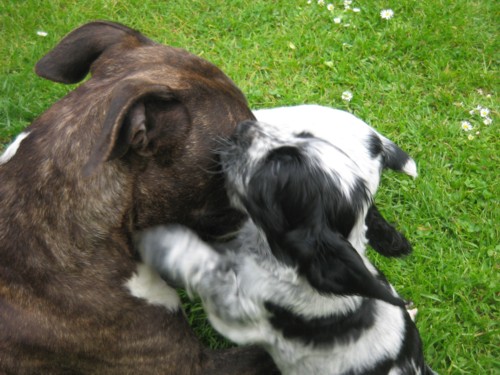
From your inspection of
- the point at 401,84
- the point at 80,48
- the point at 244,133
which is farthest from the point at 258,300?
the point at 401,84

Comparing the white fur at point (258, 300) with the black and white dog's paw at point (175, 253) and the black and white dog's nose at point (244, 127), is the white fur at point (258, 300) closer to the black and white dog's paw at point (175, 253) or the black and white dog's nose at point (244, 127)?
the black and white dog's paw at point (175, 253)

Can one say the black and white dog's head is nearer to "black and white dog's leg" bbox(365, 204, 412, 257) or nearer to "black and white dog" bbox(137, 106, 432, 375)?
"black and white dog" bbox(137, 106, 432, 375)

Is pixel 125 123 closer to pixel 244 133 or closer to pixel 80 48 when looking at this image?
pixel 244 133

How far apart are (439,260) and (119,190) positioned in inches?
95.7

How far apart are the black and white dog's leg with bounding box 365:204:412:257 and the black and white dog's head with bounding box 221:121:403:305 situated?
0.41 meters

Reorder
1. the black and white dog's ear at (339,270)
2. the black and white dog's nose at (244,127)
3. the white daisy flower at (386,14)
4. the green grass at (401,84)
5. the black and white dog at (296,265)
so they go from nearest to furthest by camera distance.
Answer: the black and white dog's ear at (339,270) → the black and white dog at (296,265) → the black and white dog's nose at (244,127) → the green grass at (401,84) → the white daisy flower at (386,14)

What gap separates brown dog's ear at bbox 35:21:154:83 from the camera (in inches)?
113

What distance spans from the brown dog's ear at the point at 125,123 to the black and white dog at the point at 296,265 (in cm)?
39

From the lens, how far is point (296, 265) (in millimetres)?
2688

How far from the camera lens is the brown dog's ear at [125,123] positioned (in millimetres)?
2172

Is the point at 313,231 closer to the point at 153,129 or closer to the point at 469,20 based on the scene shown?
the point at 153,129

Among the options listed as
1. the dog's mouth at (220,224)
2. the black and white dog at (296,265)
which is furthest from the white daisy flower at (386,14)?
the dog's mouth at (220,224)

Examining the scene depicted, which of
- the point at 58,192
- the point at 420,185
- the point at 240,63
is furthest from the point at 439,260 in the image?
the point at 58,192

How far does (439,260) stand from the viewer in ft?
13.5
